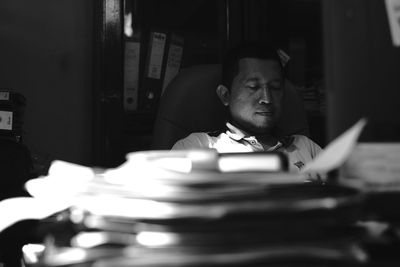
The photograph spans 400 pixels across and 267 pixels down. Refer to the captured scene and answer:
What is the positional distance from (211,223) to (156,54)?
2352mm

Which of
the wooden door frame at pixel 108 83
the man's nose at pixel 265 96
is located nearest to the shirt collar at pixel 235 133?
the man's nose at pixel 265 96

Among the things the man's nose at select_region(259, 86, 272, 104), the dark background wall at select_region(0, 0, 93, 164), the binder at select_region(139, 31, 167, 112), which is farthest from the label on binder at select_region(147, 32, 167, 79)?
the man's nose at select_region(259, 86, 272, 104)

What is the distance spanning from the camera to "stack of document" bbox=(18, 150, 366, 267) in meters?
0.43

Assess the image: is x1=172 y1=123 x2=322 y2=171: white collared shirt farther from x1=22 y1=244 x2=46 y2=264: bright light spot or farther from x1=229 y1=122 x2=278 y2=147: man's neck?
x1=22 y1=244 x2=46 y2=264: bright light spot

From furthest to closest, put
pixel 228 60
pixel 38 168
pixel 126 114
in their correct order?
pixel 126 114 < pixel 38 168 < pixel 228 60

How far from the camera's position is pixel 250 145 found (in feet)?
6.42

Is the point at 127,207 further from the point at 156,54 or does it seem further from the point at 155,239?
the point at 156,54

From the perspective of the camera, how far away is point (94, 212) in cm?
48

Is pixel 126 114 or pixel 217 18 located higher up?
pixel 217 18

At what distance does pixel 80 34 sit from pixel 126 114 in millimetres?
502

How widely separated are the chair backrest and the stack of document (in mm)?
1292

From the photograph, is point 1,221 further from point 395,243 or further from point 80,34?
point 80,34

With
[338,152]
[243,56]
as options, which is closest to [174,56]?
[243,56]

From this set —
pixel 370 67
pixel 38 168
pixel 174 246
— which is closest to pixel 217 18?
pixel 38 168
